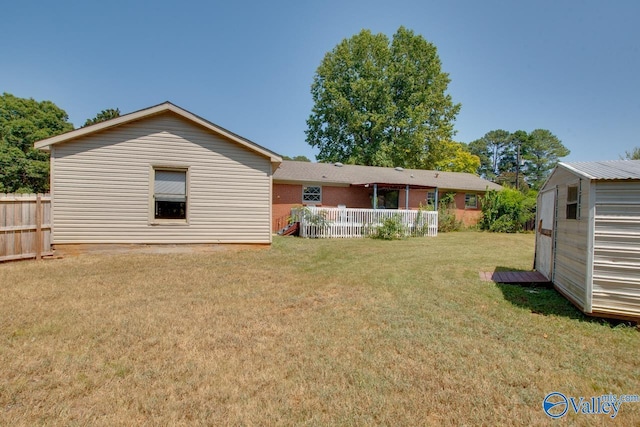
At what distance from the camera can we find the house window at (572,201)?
494 centimetres

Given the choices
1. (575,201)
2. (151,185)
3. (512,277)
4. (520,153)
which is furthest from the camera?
(520,153)

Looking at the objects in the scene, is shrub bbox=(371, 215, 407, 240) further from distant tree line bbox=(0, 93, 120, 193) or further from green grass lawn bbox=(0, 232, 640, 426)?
distant tree line bbox=(0, 93, 120, 193)

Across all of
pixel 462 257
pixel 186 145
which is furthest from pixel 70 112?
pixel 462 257

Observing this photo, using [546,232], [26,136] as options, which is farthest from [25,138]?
[546,232]

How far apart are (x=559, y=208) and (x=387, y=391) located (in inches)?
217

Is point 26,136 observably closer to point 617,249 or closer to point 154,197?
point 154,197

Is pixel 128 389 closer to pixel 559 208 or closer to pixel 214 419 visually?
pixel 214 419

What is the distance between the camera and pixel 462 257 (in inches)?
380

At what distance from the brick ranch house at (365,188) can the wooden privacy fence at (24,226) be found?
10802mm

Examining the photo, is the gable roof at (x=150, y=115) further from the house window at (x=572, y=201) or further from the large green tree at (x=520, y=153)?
the large green tree at (x=520, y=153)

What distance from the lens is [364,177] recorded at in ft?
68.8

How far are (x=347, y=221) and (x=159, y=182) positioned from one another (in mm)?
8772

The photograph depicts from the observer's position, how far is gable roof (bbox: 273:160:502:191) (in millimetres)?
18734

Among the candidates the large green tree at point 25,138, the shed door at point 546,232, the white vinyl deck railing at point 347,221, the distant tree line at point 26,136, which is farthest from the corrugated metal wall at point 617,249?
the large green tree at point 25,138
